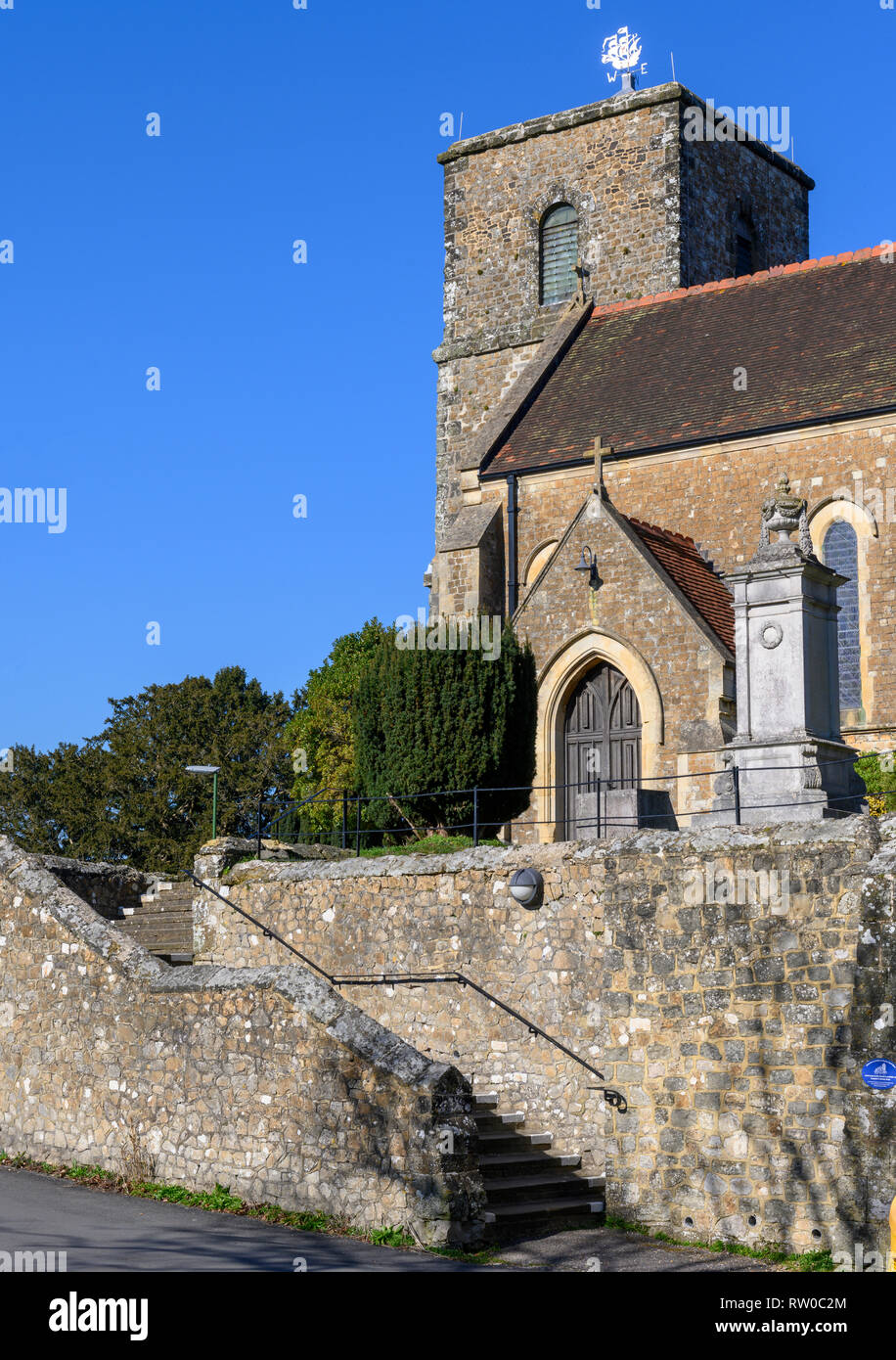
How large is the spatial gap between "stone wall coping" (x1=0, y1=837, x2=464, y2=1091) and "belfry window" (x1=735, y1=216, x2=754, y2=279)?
25033 millimetres

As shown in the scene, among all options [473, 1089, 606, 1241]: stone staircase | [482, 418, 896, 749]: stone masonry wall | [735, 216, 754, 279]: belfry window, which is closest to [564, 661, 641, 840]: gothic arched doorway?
[482, 418, 896, 749]: stone masonry wall

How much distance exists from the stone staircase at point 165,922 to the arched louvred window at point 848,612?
10.2m

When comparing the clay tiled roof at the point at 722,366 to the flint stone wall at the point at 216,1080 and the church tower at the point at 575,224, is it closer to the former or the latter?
the church tower at the point at 575,224

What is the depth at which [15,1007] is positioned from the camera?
15539 mm

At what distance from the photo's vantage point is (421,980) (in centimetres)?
1612

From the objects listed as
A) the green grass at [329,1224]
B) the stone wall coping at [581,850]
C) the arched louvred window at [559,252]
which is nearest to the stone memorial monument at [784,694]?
the stone wall coping at [581,850]

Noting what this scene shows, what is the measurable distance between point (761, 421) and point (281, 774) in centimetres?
2587

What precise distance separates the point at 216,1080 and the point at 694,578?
12.2 metres

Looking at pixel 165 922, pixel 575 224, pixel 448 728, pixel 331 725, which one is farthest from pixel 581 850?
pixel 331 725

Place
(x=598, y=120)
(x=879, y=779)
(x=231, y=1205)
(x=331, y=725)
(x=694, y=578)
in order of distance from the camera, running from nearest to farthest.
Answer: (x=231, y=1205)
(x=879, y=779)
(x=694, y=578)
(x=598, y=120)
(x=331, y=725)

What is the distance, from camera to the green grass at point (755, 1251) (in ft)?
37.3

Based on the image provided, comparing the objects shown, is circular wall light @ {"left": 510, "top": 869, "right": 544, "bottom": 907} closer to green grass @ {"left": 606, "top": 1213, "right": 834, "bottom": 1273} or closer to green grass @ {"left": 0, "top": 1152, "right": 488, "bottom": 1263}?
green grass @ {"left": 606, "top": 1213, "right": 834, "bottom": 1273}

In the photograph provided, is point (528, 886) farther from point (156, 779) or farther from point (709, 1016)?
point (156, 779)
